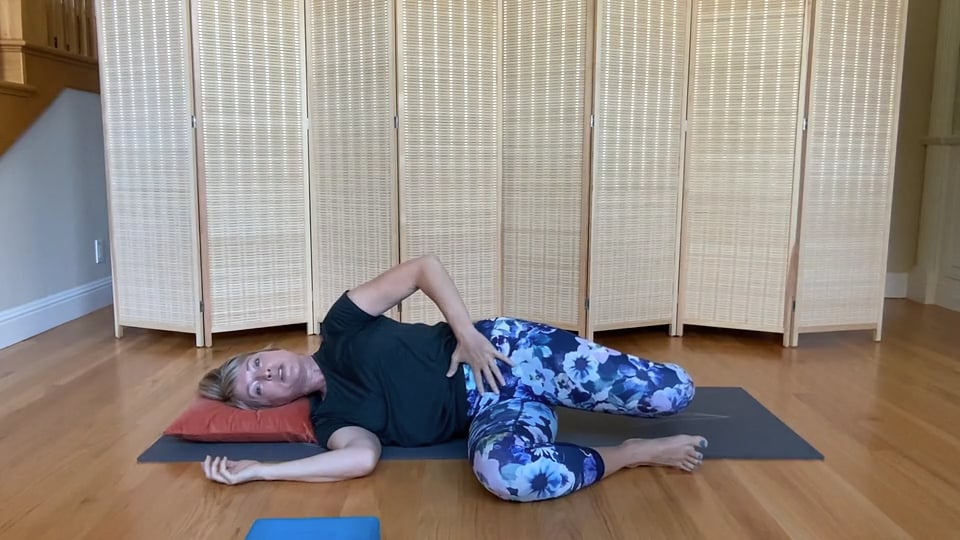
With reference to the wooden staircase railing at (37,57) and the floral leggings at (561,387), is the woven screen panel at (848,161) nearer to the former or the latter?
the floral leggings at (561,387)

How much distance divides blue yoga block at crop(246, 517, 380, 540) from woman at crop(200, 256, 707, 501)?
0.31 metres

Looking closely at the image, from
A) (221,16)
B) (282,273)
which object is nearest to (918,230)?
(282,273)

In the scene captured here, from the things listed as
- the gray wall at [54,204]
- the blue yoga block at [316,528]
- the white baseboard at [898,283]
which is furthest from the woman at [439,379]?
the white baseboard at [898,283]

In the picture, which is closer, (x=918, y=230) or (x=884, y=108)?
(x=884, y=108)

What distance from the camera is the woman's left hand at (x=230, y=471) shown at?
1.84m

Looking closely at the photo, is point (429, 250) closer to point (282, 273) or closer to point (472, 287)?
point (472, 287)

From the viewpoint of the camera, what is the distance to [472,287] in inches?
135

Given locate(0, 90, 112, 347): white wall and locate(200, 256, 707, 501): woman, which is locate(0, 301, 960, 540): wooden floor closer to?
locate(200, 256, 707, 501): woman

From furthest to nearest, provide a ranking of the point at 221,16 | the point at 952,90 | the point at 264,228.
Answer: the point at 952,90, the point at 264,228, the point at 221,16

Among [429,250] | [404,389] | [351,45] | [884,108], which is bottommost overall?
[404,389]

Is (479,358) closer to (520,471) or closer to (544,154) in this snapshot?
(520,471)

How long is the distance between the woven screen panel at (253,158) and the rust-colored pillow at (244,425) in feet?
4.26

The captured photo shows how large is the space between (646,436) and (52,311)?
2954 millimetres

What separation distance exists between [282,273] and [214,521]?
188 cm
